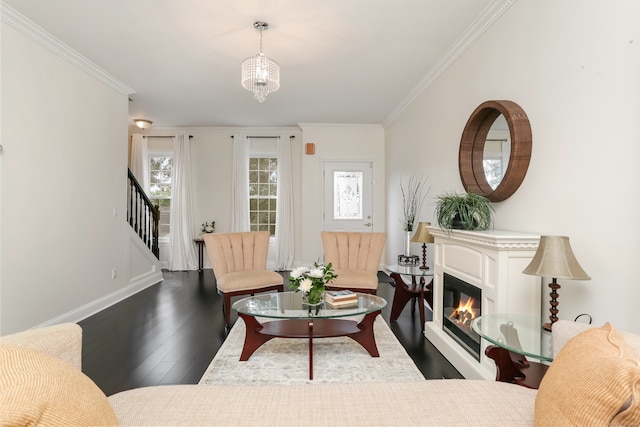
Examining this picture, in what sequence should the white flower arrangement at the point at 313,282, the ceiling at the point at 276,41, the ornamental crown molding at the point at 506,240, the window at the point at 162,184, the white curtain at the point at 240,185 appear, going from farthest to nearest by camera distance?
the window at the point at 162,184, the white curtain at the point at 240,185, the ceiling at the point at 276,41, the white flower arrangement at the point at 313,282, the ornamental crown molding at the point at 506,240

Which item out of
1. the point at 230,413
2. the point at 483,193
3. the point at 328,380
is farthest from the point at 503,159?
the point at 230,413

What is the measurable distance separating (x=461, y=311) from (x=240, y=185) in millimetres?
4896

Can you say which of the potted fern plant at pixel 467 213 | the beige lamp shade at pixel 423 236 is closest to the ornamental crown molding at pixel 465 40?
the potted fern plant at pixel 467 213

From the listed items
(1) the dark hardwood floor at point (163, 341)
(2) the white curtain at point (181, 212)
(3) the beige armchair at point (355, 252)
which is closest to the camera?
(1) the dark hardwood floor at point (163, 341)

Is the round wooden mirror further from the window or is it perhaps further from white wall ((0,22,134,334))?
the window

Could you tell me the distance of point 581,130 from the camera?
185 centimetres

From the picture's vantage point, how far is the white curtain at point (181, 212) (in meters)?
6.39

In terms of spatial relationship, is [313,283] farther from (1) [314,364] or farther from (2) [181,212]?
(2) [181,212]

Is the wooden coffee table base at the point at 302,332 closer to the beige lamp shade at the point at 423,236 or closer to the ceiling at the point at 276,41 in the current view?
the beige lamp shade at the point at 423,236

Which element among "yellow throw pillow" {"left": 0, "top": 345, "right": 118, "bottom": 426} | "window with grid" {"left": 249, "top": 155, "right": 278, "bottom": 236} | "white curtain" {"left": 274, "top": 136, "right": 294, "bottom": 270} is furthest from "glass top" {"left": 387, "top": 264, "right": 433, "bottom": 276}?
"window with grid" {"left": 249, "top": 155, "right": 278, "bottom": 236}

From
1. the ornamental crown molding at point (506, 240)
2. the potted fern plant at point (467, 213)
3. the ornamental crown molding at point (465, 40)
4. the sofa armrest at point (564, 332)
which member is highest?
the ornamental crown molding at point (465, 40)

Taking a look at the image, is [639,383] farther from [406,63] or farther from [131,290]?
[131,290]

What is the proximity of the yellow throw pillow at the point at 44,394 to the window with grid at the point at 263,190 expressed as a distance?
5884 millimetres

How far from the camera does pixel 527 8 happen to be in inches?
90.4
